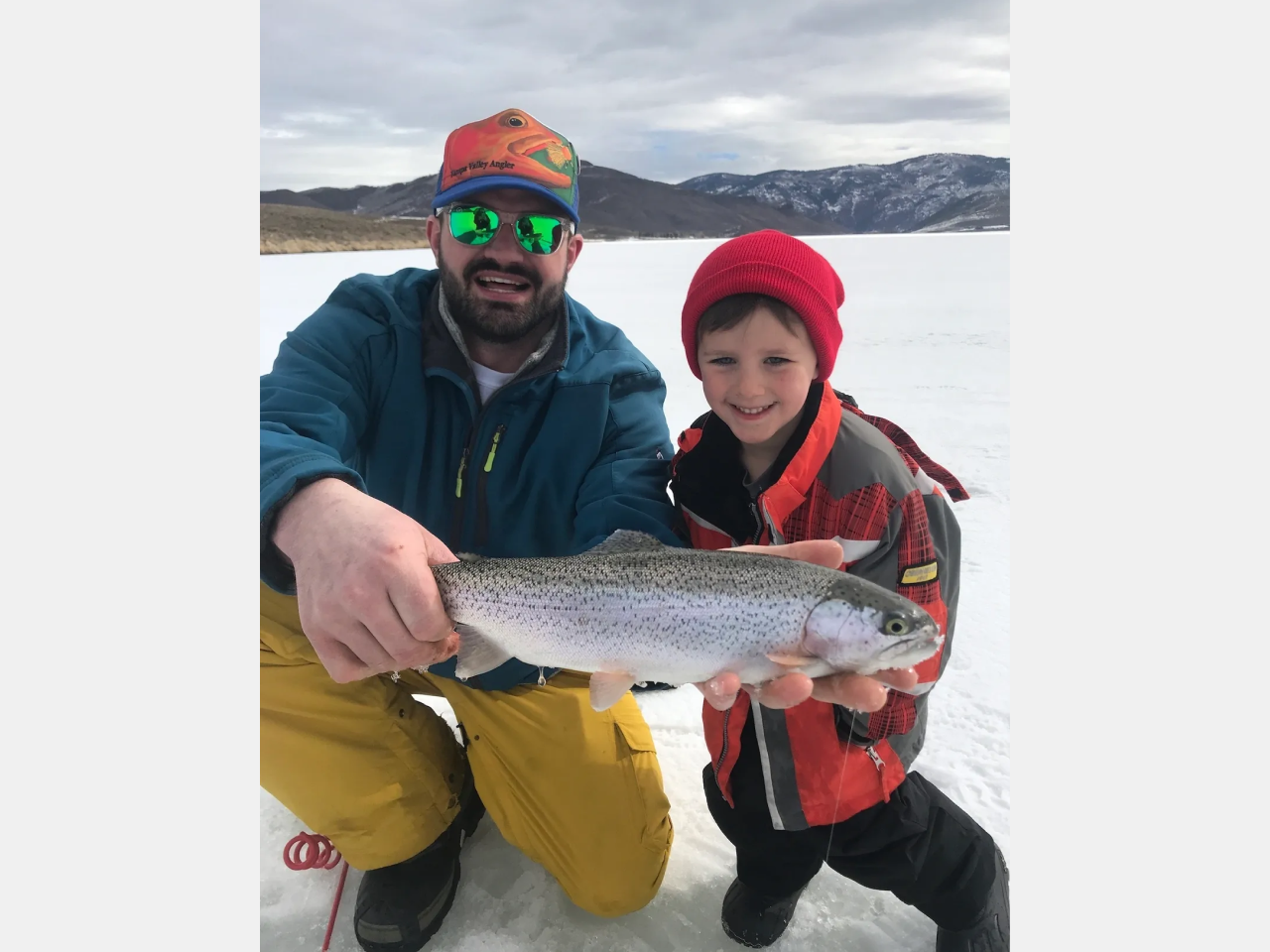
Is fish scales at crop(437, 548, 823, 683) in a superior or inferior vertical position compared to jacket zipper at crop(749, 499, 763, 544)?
inferior

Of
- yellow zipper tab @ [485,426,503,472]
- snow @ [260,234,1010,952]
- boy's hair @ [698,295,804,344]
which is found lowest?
snow @ [260,234,1010,952]

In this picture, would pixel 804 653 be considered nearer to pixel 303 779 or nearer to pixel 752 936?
pixel 752 936

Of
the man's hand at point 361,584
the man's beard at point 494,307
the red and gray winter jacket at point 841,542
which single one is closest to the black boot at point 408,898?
the man's hand at point 361,584

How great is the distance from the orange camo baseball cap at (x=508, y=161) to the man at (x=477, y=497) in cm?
1

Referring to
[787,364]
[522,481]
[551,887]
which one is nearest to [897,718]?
[787,364]

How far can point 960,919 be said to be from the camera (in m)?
2.31

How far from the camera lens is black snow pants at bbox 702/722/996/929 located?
231 centimetres

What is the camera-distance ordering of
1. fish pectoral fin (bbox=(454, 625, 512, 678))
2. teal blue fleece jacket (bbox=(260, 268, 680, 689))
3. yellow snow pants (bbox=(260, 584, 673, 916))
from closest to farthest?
fish pectoral fin (bbox=(454, 625, 512, 678))
yellow snow pants (bbox=(260, 584, 673, 916))
teal blue fleece jacket (bbox=(260, 268, 680, 689))

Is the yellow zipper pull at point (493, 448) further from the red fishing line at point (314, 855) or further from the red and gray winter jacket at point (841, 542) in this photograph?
the red fishing line at point (314, 855)

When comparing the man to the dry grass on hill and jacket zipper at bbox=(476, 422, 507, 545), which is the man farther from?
the dry grass on hill

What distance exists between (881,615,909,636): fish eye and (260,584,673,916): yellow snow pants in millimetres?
1357

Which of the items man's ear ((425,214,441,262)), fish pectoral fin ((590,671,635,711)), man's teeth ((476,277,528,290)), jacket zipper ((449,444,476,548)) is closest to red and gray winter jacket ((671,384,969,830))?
fish pectoral fin ((590,671,635,711))

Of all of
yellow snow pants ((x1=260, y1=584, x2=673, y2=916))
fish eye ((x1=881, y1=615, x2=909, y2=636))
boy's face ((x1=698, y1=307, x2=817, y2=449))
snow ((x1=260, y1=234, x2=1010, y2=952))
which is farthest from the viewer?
yellow snow pants ((x1=260, y1=584, x2=673, y2=916))

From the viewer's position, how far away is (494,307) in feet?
9.52
